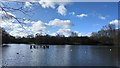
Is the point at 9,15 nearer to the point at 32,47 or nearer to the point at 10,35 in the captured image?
the point at 10,35

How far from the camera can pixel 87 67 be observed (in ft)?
48.7

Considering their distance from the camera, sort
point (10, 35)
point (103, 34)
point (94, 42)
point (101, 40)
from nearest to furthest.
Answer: point (10, 35) → point (103, 34) → point (101, 40) → point (94, 42)

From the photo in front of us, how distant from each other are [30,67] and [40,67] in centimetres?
59

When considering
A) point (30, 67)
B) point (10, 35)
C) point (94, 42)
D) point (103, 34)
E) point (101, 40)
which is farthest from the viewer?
point (94, 42)

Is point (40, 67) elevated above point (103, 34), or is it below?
below

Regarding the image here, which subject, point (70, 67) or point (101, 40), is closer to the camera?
point (70, 67)

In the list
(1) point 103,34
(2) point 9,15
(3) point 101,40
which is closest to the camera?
(2) point 9,15

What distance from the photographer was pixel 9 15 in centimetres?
253

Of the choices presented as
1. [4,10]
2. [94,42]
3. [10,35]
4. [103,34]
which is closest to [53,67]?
[10,35]

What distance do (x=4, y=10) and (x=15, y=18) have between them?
0.47ft

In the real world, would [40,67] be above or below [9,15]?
below

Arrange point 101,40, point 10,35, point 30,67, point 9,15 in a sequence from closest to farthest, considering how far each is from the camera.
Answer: point 9,15 < point 10,35 < point 30,67 < point 101,40

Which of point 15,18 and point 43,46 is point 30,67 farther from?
point 43,46

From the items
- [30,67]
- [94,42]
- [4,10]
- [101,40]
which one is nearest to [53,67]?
[30,67]
